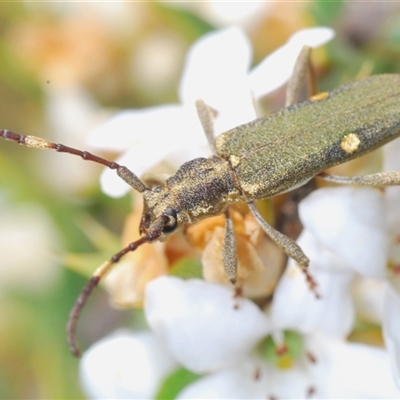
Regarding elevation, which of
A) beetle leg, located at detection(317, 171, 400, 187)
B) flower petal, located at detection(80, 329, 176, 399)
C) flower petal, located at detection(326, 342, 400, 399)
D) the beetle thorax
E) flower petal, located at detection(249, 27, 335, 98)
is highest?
flower petal, located at detection(249, 27, 335, 98)

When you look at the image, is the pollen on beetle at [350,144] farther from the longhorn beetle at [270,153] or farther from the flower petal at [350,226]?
the flower petal at [350,226]

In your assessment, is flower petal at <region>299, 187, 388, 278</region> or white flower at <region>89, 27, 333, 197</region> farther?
white flower at <region>89, 27, 333, 197</region>

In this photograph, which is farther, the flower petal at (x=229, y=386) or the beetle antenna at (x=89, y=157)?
the beetle antenna at (x=89, y=157)

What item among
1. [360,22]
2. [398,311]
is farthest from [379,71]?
[398,311]

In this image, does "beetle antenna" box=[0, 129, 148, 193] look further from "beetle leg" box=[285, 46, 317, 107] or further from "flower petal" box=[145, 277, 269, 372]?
"beetle leg" box=[285, 46, 317, 107]

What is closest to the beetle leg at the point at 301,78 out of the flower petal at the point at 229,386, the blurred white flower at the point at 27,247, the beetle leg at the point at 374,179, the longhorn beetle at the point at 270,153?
the longhorn beetle at the point at 270,153

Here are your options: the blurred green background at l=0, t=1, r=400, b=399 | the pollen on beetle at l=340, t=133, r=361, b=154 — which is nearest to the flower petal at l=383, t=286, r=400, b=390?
the pollen on beetle at l=340, t=133, r=361, b=154

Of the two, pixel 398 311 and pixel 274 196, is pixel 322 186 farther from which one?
pixel 398 311

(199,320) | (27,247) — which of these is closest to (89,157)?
(199,320)
